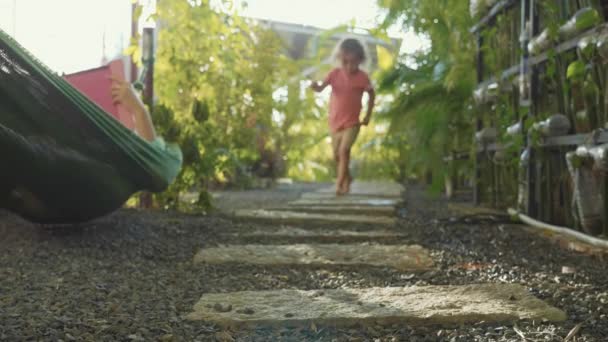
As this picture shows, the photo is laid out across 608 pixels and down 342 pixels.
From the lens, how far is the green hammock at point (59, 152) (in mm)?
1572

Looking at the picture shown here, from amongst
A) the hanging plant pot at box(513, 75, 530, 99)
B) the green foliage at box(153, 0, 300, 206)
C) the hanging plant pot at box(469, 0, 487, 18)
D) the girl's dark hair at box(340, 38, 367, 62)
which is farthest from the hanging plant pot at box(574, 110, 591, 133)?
the girl's dark hair at box(340, 38, 367, 62)

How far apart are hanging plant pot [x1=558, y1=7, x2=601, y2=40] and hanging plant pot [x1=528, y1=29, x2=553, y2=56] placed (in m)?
0.20

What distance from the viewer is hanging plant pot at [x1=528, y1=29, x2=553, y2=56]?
241cm

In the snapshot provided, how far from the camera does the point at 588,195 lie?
2.15m

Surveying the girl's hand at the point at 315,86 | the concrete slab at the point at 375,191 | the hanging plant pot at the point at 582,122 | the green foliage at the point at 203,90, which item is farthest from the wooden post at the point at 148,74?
the hanging plant pot at the point at 582,122

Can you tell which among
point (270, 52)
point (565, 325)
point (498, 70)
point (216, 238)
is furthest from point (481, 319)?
point (270, 52)

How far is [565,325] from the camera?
4.25 feet

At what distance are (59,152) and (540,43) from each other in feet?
5.67

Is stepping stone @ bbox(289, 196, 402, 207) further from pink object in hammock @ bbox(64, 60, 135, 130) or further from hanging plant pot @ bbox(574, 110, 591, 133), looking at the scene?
hanging plant pot @ bbox(574, 110, 591, 133)

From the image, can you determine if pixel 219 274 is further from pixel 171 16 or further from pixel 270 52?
pixel 270 52

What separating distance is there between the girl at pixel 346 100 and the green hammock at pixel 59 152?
2.42m

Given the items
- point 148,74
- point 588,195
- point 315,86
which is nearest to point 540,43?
point 588,195

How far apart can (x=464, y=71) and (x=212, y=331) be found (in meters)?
3.01

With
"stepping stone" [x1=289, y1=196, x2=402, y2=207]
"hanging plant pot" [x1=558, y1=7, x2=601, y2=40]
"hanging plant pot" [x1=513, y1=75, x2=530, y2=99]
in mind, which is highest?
"hanging plant pot" [x1=558, y1=7, x2=601, y2=40]
